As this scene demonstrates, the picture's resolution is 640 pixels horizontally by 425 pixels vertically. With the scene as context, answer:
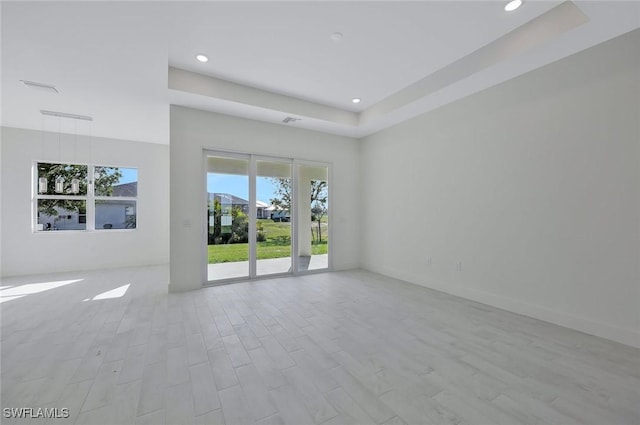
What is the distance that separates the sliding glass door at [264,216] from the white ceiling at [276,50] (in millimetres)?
1094

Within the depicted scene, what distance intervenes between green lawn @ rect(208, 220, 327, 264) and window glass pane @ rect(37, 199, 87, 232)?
3.83m

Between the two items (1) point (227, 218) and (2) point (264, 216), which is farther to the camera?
(2) point (264, 216)

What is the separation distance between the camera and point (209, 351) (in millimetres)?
2477

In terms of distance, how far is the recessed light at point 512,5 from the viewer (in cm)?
252

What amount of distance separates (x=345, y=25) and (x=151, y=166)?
238 inches

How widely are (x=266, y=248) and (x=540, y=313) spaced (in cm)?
432

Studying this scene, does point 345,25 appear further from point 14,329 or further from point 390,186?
point 14,329

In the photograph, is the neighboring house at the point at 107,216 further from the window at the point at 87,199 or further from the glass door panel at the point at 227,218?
the glass door panel at the point at 227,218

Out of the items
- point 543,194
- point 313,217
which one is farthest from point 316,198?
point 543,194

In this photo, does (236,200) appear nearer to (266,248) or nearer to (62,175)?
(266,248)

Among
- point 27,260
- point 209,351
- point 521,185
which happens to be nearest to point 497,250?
point 521,185

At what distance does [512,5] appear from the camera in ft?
8.36

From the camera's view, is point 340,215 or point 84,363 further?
point 340,215

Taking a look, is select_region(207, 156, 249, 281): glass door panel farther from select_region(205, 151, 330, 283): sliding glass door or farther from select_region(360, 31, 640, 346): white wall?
select_region(360, 31, 640, 346): white wall
